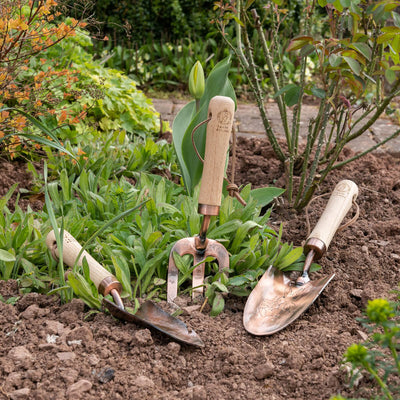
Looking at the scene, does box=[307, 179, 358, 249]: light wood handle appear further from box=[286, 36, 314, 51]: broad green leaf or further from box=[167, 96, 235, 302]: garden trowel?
box=[286, 36, 314, 51]: broad green leaf

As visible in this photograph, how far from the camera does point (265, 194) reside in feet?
8.30

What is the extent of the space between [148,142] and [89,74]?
62 centimetres

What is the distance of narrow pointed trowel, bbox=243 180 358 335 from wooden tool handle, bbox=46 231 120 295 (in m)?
0.48

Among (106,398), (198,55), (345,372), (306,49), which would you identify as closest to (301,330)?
(345,372)

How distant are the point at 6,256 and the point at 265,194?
1224 millimetres

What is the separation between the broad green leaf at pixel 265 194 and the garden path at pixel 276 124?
1.13m

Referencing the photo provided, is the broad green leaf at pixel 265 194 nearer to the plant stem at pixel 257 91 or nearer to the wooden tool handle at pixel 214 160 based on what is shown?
the plant stem at pixel 257 91

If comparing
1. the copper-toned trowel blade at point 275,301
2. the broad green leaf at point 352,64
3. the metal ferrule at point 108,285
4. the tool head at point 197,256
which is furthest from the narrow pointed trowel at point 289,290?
the broad green leaf at point 352,64

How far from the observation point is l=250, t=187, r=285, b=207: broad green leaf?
8.24 feet

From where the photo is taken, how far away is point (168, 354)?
157cm

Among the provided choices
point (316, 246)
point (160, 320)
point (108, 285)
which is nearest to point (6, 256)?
point (108, 285)

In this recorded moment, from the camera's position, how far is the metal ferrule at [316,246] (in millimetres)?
2063

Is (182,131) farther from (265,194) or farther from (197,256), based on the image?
(197,256)

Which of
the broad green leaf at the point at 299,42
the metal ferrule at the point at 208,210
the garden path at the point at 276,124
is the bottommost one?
the garden path at the point at 276,124
